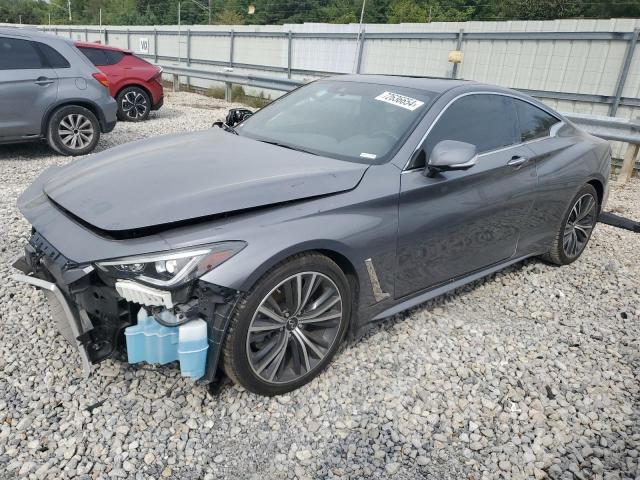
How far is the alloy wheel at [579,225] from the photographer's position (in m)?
4.54

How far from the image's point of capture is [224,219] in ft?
8.11

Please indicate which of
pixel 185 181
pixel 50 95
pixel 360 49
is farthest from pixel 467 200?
pixel 360 49

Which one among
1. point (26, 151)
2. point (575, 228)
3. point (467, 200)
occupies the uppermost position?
point (467, 200)

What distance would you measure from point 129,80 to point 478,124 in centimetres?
867

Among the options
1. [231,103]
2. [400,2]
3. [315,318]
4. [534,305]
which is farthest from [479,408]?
[400,2]

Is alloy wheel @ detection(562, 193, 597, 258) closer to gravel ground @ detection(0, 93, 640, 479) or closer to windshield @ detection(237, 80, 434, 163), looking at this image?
gravel ground @ detection(0, 93, 640, 479)

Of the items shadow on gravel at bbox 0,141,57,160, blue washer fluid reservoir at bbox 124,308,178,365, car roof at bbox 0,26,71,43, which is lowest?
shadow on gravel at bbox 0,141,57,160

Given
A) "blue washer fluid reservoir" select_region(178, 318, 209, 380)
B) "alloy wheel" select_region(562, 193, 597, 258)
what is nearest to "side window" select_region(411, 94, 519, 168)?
"alloy wheel" select_region(562, 193, 597, 258)

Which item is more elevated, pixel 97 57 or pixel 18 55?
pixel 18 55

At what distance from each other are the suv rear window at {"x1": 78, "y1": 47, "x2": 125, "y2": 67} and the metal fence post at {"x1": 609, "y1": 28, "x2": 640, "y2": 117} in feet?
31.4

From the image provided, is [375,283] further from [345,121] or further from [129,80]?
[129,80]

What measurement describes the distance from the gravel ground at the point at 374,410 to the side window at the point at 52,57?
470 cm

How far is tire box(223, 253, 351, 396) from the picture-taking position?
96.3 inches

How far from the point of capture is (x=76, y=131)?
24.7 feet
